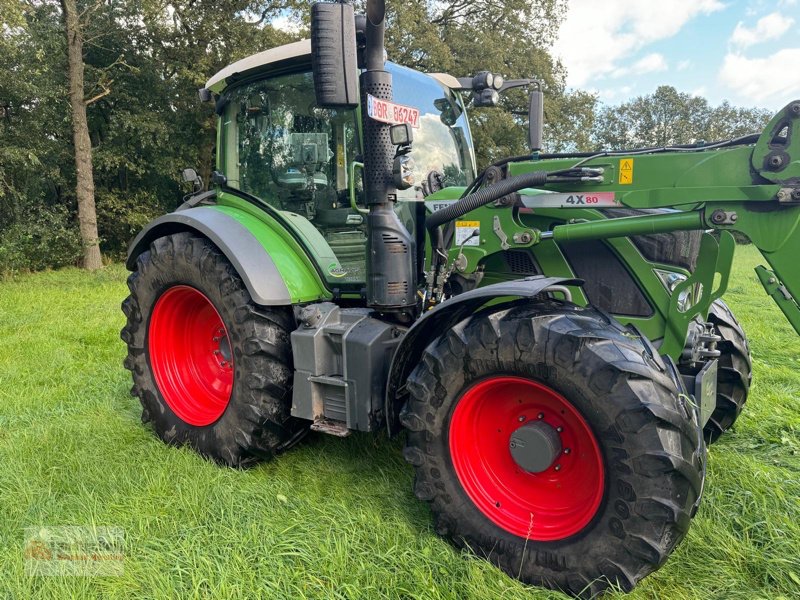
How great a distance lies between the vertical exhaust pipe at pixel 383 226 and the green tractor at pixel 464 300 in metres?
0.01

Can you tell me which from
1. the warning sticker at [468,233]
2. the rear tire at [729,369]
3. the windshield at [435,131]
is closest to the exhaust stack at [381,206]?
the warning sticker at [468,233]

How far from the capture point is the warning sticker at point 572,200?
103 inches

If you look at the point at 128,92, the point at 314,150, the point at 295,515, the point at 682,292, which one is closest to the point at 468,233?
the point at 682,292

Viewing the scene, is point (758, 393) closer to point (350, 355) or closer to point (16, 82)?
point (350, 355)

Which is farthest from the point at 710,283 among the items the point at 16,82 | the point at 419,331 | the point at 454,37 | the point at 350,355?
the point at 454,37

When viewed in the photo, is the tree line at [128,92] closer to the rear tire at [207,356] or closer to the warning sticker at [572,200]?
the rear tire at [207,356]

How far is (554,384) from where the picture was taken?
223 cm

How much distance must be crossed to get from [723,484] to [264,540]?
226cm

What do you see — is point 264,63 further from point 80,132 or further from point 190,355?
point 80,132

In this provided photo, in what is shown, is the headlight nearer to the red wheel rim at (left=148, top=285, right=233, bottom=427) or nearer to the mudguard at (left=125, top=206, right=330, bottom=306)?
the mudguard at (left=125, top=206, right=330, bottom=306)

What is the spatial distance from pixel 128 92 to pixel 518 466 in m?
15.8

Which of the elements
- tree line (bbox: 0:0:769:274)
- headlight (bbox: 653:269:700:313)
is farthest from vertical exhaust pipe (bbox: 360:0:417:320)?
tree line (bbox: 0:0:769:274)

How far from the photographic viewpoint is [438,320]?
266 centimetres

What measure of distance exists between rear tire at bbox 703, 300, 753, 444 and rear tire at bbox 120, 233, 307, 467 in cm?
246
